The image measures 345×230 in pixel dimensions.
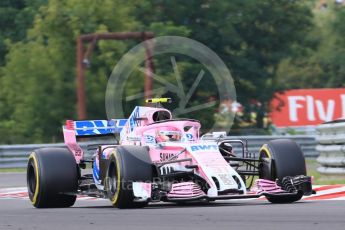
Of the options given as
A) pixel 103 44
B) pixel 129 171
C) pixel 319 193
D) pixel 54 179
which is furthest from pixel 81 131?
pixel 103 44

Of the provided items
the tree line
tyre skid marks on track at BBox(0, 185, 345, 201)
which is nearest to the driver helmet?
tyre skid marks on track at BBox(0, 185, 345, 201)

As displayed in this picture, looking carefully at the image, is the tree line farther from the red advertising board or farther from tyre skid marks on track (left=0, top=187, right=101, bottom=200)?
tyre skid marks on track (left=0, top=187, right=101, bottom=200)

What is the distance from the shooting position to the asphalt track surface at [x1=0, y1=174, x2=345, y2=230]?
10883 mm

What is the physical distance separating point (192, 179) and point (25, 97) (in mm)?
23581

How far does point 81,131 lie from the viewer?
54.7 feet

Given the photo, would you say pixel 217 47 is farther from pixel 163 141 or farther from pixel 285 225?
pixel 285 225

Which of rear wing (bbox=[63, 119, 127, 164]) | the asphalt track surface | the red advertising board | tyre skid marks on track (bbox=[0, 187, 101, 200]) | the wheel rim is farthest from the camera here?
the red advertising board

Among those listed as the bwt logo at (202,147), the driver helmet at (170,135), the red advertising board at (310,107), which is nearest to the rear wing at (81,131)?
the driver helmet at (170,135)

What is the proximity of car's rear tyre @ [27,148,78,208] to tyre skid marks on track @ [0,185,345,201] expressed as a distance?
8.31ft

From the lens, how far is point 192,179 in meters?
14.2

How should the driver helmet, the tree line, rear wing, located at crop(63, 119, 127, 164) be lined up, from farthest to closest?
1. the tree line
2. rear wing, located at crop(63, 119, 127, 164)
3. the driver helmet

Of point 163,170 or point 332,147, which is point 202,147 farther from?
point 332,147

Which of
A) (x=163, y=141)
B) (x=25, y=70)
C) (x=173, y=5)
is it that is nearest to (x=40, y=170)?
(x=163, y=141)

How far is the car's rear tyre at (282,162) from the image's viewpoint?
14.6m
